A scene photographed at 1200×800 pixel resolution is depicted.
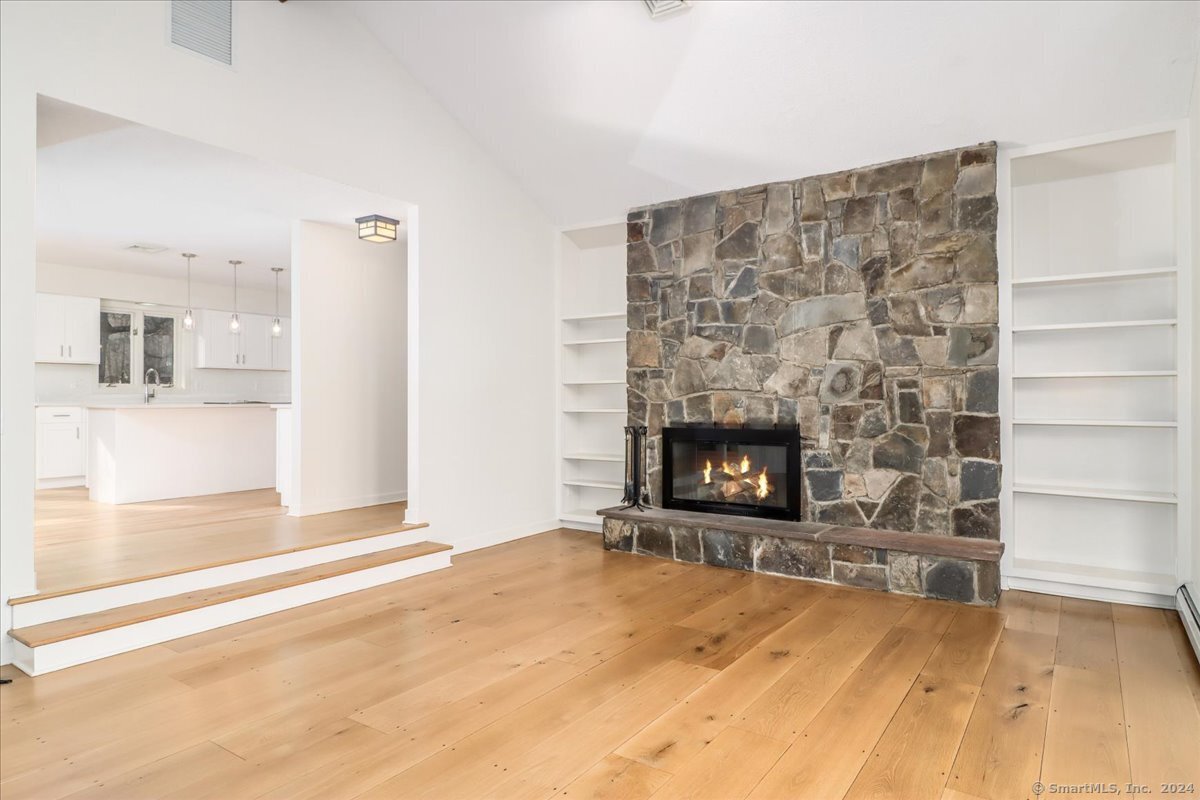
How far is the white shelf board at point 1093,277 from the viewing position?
3625mm

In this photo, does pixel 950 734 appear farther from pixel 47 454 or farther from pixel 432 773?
pixel 47 454

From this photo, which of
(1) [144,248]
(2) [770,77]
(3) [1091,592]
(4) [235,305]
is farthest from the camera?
(4) [235,305]

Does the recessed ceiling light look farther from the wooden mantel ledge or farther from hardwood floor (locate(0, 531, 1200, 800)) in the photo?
the wooden mantel ledge

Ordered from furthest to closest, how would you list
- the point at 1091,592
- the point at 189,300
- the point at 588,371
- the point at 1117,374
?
the point at 189,300
the point at 588,371
the point at 1091,592
the point at 1117,374

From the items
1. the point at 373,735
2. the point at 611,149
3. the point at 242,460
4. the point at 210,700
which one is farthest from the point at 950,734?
the point at 242,460

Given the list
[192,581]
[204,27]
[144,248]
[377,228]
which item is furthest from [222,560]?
[144,248]

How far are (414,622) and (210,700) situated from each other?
104 centimetres

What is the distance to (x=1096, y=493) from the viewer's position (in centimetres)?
374

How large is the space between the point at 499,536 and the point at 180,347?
5.61 m

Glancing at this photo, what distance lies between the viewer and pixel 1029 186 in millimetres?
4191

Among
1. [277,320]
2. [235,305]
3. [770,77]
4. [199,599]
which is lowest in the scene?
[199,599]

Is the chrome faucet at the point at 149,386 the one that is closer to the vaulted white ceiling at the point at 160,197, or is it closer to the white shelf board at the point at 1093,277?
the vaulted white ceiling at the point at 160,197

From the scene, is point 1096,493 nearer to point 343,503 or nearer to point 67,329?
point 343,503

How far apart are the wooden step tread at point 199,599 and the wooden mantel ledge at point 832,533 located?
4.83ft
